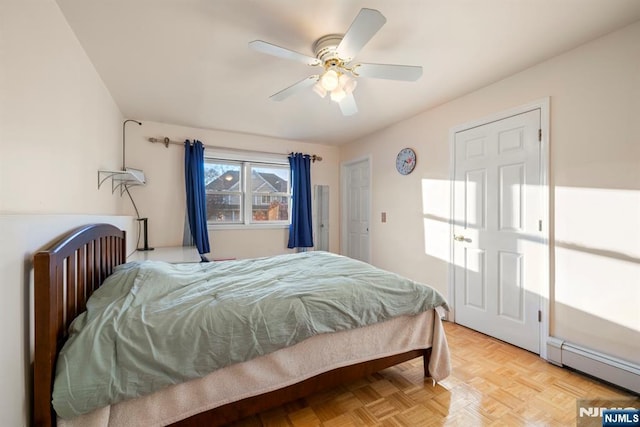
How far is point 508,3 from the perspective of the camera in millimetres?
1519

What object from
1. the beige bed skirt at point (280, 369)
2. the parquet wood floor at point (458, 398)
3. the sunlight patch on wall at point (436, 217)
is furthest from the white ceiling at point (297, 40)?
the parquet wood floor at point (458, 398)

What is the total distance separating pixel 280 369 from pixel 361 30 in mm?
1804

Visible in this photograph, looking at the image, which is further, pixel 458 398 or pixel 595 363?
pixel 595 363

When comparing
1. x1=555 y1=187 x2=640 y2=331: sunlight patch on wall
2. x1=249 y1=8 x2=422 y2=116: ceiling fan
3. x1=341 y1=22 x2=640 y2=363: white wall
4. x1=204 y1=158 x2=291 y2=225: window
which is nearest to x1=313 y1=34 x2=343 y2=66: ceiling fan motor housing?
x1=249 y1=8 x2=422 y2=116: ceiling fan

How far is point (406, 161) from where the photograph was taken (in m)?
3.39

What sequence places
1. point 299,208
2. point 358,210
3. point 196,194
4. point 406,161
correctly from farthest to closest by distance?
point 358,210 → point 299,208 → point 196,194 → point 406,161

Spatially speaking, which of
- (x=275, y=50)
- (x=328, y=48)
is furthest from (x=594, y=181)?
(x=275, y=50)

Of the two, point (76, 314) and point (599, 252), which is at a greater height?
point (599, 252)

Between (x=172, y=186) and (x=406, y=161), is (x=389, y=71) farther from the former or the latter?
(x=172, y=186)

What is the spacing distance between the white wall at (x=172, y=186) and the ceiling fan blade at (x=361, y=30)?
265 cm

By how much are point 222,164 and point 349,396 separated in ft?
11.0

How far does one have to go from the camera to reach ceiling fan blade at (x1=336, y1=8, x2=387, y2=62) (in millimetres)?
1285

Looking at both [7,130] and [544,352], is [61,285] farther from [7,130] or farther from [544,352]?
[544,352]

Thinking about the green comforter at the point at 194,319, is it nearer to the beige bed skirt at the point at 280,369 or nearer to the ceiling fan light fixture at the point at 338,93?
the beige bed skirt at the point at 280,369
